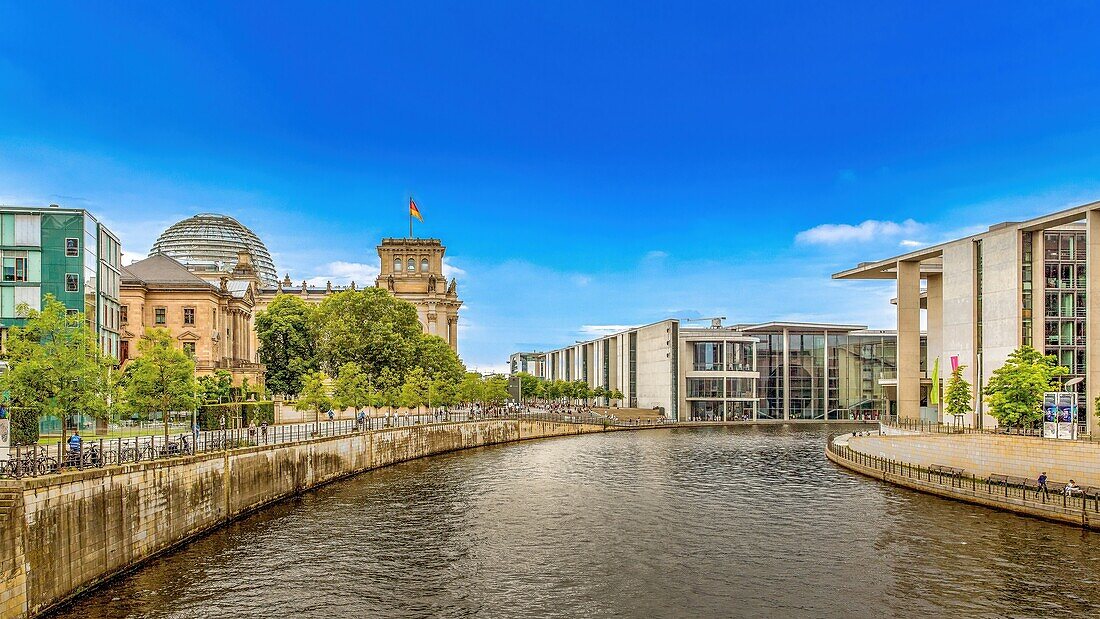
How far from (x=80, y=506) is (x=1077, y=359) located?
7881cm

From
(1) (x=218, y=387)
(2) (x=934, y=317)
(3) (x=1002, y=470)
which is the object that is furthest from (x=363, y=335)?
(3) (x=1002, y=470)

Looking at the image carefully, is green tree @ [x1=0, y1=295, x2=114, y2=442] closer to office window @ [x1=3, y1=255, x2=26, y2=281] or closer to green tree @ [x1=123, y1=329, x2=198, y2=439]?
green tree @ [x1=123, y1=329, x2=198, y2=439]

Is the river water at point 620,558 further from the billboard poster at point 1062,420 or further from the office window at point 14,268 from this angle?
the office window at point 14,268

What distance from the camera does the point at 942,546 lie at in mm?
42188

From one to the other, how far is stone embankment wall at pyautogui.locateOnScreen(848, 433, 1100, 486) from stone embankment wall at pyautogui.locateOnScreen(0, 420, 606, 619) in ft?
163

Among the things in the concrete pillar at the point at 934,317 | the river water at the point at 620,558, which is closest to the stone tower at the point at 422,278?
the concrete pillar at the point at 934,317

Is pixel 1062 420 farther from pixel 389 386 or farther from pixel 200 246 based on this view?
pixel 200 246

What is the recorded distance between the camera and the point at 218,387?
3332 inches

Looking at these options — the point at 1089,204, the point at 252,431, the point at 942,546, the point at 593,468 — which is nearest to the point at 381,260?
the point at 593,468

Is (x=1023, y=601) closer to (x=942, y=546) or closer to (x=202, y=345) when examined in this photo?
(x=942, y=546)

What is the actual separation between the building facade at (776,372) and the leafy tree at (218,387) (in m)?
91.0

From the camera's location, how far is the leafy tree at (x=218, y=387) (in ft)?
268

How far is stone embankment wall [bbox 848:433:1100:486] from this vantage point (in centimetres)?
5234

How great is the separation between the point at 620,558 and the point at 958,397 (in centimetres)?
5105
